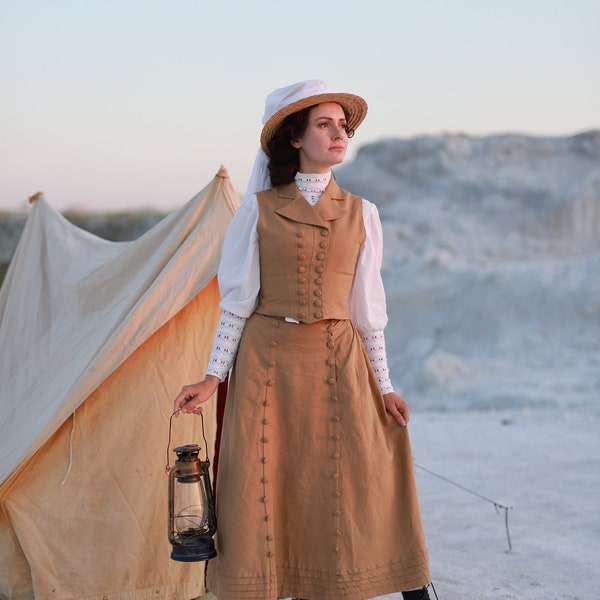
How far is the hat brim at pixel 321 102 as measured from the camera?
2.66 metres

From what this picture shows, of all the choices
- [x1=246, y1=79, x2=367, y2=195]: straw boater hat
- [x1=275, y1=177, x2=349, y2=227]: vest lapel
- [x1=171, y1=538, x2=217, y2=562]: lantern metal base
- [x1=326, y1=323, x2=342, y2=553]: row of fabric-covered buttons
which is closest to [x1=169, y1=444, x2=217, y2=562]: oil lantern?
[x1=171, y1=538, x2=217, y2=562]: lantern metal base

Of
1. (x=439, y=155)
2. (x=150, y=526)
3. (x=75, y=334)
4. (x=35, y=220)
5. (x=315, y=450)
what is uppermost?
(x=439, y=155)

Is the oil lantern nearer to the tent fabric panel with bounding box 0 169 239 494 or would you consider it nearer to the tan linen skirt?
the tan linen skirt

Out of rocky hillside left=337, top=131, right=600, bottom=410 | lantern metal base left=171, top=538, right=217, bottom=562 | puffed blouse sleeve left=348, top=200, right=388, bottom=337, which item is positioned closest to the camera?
lantern metal base left=171, top=538, right=217, bottom=562

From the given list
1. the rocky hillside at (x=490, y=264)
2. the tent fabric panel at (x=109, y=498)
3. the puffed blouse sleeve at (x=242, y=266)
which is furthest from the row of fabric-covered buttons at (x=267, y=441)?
the rocky hillside at (x=490, y=264)

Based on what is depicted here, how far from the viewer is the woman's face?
2.69 metres

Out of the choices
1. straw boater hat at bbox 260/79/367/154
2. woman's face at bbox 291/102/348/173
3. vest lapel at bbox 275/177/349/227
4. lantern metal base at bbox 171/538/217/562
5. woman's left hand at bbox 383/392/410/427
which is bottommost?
lantern metal base at bbox 171/538/217/562

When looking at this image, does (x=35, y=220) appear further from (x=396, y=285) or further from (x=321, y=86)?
(x=396, y=285)

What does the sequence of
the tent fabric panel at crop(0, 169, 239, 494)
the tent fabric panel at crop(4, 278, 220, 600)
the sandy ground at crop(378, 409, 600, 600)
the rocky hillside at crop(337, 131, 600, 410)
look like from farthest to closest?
the rocky hillside at crop(337, 131, 600, 410) < the sandy ground at crop(378, 409, 600, 600) < the tent fabric panel at crop(0, 169, 239, 494) < the tent fabric panel at crop(4, 278, 220, 600)

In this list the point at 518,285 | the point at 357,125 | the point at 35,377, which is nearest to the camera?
the point at 357,125

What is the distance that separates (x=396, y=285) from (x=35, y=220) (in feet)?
25.8

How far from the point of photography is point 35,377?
402cm

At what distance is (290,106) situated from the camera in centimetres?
264

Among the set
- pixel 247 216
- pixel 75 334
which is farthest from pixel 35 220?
pixel 247 216
